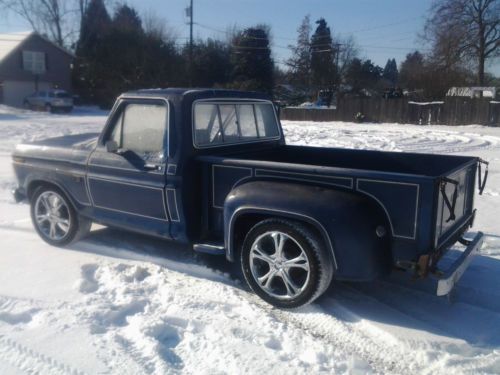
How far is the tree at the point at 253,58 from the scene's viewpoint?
44.5 metres

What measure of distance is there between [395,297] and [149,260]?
2399mm

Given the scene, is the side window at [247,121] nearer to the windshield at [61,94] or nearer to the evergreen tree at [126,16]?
the windshield at [61,94]

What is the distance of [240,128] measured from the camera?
5.32 meters

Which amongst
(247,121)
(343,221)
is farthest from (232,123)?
(343,221)

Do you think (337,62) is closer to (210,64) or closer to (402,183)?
(210,64)

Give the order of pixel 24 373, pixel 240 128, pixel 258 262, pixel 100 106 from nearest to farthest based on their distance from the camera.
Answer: pixel 24 373 → pixel 258 262 → pixel 240 128 → pixel 100 106

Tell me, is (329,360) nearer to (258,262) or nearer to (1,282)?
(258,262)

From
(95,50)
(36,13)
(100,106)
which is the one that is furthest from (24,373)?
(36,13)

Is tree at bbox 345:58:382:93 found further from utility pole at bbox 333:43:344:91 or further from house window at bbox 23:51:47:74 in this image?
house window at bbox 23:51:47:74

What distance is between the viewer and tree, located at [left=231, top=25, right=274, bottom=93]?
44.5 metres

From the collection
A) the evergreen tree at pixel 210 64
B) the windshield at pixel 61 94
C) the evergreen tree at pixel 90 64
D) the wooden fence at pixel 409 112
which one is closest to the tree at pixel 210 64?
the evergreen tree at pixel 210 64

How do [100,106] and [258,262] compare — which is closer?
[258,262]

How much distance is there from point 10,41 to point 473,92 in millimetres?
37873

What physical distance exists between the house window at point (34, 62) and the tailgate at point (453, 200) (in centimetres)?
4487
